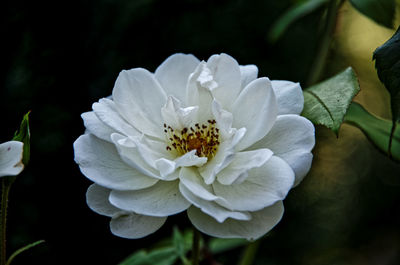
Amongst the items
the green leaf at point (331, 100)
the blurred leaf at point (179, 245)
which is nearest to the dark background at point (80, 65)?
the blurred leaf at point (179, 245)

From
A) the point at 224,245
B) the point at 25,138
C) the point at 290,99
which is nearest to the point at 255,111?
the point at 290,99

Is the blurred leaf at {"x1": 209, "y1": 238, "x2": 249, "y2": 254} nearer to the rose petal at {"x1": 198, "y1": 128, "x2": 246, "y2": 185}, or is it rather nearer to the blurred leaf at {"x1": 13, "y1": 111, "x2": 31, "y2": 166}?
the rose petal at {"x1": 198, "y1": 128, "x2": 246, "y2": 185}

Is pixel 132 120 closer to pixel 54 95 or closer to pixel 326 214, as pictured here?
pixel 54 95

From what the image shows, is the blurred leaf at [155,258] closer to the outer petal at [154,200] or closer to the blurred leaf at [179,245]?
the blurred leaf at [179,245]

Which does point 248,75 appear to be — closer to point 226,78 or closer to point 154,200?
point 226,78

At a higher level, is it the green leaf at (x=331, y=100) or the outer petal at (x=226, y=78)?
the outer petal at (x=226, y=78)

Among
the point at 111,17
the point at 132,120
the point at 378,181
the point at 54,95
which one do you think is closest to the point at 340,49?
the point at 378,181
